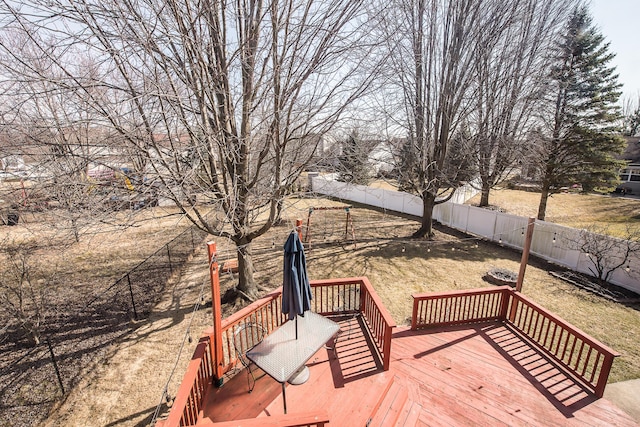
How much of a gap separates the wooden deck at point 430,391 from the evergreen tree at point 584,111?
40.8 ft

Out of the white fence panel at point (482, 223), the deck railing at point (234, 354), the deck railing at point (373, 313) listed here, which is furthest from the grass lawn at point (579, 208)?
the deck railing at point (234, 354)

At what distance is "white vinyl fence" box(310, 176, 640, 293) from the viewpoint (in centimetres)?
739

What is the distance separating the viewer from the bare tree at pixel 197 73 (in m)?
3.51

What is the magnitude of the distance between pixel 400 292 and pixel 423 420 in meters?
4.03

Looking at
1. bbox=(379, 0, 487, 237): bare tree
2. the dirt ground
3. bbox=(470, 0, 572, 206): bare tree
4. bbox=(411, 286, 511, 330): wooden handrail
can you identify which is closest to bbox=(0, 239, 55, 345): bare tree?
the dirt ground

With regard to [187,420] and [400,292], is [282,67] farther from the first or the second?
[400,292]

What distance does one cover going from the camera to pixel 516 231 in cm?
1038

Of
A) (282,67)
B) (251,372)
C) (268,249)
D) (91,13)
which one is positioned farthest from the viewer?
(268,249)

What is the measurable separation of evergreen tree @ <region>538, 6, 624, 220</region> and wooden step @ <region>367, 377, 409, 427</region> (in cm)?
1394

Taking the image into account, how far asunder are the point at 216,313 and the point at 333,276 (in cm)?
500

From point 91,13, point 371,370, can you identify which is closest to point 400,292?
point 371,370

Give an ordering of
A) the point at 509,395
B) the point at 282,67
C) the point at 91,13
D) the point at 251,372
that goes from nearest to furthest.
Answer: the point at 91,13 < the point at 509,395 < the point at 251,372 < the point at 282,67

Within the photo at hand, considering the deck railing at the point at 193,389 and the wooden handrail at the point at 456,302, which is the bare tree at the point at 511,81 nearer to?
the wooden handrail at the point at 456,302

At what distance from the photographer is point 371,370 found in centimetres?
405
